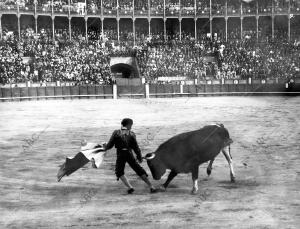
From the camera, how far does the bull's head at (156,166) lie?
8625 millimetres

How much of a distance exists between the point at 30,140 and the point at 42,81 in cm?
2050

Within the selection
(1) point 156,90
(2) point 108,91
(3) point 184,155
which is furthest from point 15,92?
(3) point 184,155

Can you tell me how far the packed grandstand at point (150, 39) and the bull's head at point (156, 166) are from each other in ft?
89.8

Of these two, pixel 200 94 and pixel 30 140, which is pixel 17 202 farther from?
pixel 200 94

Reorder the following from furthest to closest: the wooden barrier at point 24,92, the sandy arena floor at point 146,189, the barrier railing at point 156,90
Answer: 1. the barrier railing at point 156,90
2. the wooden barrier at point 24,92
3. the sandy arena floor at point 146,189

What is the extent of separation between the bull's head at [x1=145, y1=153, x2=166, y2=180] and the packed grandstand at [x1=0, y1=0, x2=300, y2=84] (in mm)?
27372

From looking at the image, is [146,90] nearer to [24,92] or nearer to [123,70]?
[24,92]

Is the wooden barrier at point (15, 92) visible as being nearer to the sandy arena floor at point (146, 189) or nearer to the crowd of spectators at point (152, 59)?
the crowd of spectators at point (152, 59)

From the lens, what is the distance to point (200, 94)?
3553cm

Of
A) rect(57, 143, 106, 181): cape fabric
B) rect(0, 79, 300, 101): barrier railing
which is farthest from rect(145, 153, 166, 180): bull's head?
rect(0, 79, 300, 101): barrier railing

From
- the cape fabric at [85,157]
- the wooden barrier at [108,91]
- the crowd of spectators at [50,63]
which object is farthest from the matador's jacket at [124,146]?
the crowd of spectators at [50,63]

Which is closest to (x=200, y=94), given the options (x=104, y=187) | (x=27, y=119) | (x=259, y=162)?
(x=27, y=119)

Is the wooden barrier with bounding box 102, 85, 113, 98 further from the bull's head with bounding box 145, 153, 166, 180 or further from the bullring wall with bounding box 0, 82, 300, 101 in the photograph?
the bull's head with bounding box 145, 153, 166, 180

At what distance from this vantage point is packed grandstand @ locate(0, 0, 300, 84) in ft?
120
